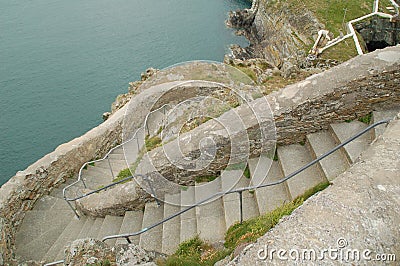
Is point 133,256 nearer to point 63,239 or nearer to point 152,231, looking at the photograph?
point 152,231

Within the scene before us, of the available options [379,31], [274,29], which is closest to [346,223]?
[379,31]

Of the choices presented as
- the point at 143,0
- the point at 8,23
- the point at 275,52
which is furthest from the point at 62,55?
the point at 275,52

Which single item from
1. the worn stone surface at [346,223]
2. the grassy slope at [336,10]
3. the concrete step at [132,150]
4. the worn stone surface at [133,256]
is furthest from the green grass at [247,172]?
the grassy slope at [336,10]

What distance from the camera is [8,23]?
128ft

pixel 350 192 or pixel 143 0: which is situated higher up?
pixel 143 0

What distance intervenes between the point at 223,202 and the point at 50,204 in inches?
228

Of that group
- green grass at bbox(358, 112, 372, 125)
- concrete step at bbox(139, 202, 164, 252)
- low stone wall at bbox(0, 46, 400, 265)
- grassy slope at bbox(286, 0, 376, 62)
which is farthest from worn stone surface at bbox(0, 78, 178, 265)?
grassy slope at bbox(286, 0, 376, 62)

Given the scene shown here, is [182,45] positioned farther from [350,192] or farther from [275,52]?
[350,192]

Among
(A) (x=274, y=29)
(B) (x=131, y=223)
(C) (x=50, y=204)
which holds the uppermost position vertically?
(C) (x=50, y=204)

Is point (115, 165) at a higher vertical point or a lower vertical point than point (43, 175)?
lower

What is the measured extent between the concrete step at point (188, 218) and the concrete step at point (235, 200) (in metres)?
0.67

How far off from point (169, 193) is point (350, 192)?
431 centimetres

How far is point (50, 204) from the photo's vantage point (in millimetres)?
9289

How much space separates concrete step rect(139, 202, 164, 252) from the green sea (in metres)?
19.3
